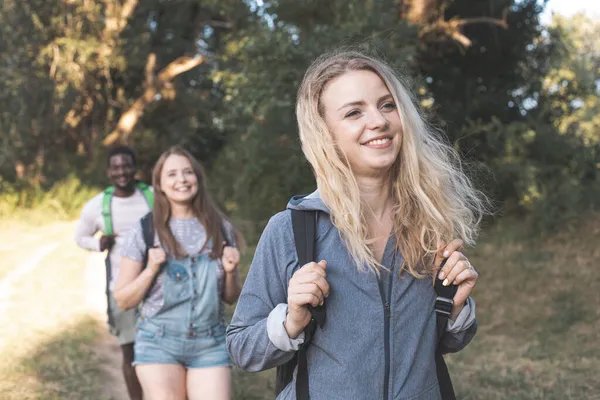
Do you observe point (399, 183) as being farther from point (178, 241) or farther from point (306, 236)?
point (178, 241)

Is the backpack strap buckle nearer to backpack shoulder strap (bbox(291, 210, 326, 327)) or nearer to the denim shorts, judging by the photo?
backpack shoulder strap (bbox(291, 210, 326, 327))

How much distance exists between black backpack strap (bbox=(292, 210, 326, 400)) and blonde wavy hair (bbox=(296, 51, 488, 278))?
0.08 metres

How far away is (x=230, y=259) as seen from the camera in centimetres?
479

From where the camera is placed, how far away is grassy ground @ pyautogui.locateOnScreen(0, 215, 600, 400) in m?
7.42

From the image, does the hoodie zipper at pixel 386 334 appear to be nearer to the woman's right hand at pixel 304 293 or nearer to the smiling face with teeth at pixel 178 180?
Result: the woman's right hand at pixel 304 293

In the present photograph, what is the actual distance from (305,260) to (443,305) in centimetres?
44

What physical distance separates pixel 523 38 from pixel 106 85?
41.4 ft

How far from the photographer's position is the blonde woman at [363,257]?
221cm

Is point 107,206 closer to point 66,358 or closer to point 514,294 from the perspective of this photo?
point 66,358

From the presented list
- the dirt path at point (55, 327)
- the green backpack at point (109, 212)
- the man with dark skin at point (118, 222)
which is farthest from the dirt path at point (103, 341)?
the green backpack at point (109, 212)

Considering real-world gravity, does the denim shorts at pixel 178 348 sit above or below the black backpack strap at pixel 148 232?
below

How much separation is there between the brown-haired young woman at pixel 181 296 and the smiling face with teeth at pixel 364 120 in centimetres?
249

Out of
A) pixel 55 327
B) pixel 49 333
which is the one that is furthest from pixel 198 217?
pixel 55 327

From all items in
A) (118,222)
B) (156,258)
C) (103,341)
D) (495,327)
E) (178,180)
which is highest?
(178,180)
